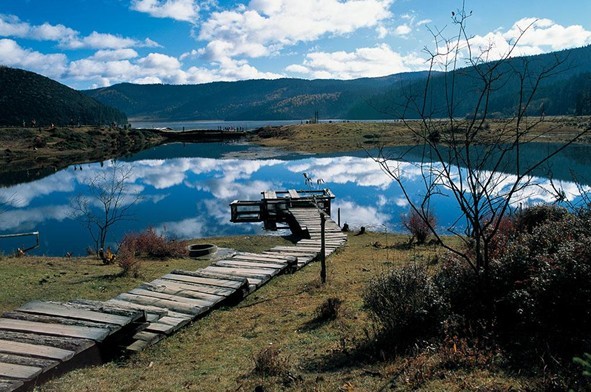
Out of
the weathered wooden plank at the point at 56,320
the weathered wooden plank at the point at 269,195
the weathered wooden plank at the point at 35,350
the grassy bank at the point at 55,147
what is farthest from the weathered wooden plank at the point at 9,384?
the grassy bank at the point at 55,147

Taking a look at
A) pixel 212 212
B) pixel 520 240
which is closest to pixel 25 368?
pixel 520 240

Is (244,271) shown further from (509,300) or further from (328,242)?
(328,242)

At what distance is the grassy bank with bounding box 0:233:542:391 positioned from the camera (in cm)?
505

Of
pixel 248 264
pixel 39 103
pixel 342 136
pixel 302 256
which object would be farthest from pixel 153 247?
pixel 39 103

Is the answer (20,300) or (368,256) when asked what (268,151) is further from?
(20,300)

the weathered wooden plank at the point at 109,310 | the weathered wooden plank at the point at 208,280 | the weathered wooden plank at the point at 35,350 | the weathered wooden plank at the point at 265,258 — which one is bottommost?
the weathered wooden plank at the point at 265,258

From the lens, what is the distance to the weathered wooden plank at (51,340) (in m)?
6.05

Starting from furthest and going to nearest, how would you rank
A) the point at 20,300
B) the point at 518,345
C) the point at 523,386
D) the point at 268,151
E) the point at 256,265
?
the point at 268,151 < the point at 256,265 < the point at 20,300 < the point at 518,345 < the point at 523,386

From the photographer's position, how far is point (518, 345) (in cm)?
568

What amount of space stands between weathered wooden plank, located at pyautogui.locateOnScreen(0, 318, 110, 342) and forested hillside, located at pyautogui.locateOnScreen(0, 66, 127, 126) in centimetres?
14299

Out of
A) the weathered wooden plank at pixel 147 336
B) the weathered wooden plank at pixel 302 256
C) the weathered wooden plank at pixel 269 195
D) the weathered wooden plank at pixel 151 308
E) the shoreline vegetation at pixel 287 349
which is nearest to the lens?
the shoreline vegetation at pixel 287 349

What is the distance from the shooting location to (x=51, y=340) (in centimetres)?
615

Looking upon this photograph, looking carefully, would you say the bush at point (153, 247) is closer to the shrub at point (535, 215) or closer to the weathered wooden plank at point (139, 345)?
the weathered wooden plank at point (139, 345)

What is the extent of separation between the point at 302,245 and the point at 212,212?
15288 mm
